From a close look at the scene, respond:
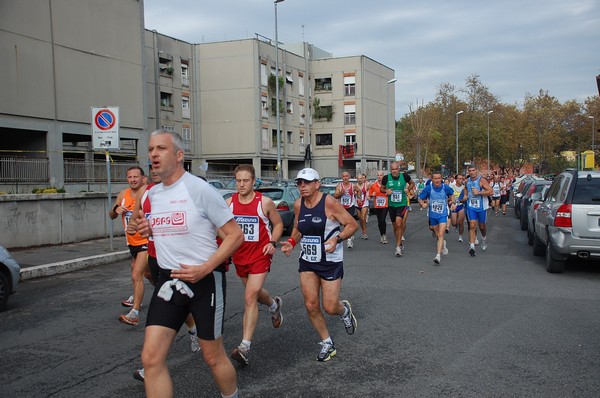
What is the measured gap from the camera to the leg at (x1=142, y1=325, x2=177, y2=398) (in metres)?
3.29

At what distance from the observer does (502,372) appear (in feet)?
15.8

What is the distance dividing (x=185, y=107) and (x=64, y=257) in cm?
3731

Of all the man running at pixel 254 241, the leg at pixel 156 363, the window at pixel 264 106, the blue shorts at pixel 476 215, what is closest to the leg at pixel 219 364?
the leg at pixel 156 363

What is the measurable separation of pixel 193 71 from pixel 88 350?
45.1 metres

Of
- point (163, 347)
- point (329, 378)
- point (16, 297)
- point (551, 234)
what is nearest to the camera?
point (163, 347)

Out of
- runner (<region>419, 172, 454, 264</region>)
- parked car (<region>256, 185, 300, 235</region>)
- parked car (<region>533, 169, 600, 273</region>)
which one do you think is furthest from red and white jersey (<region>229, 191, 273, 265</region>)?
parked car (<region>256, 185, 300, 235</region>)

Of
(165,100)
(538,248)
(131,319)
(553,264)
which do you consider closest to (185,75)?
(165,100)

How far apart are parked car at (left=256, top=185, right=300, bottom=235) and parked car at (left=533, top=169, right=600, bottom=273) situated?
7.89 metres

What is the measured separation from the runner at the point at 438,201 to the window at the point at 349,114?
150 ft

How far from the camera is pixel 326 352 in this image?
5246 mm

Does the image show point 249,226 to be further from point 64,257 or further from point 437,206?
point 64,257

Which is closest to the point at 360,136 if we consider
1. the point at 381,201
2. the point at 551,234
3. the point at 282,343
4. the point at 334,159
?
the point at 334,159

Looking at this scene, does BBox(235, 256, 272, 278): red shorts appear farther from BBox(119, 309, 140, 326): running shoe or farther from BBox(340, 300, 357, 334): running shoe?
BBox(119, 309, 140, 326): running shoe

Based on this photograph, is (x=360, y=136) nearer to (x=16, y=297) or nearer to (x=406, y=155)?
(x=406, y=155)
